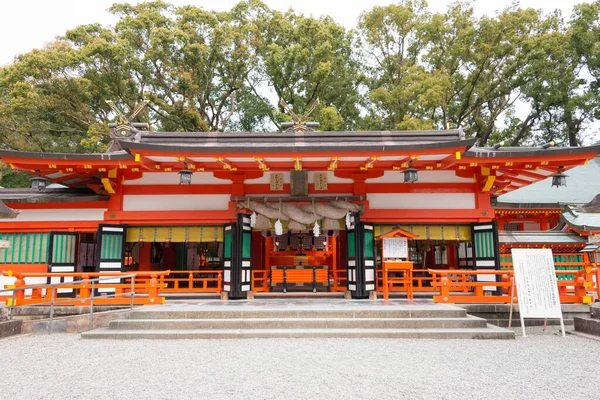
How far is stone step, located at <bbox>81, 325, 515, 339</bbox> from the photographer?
7719mm

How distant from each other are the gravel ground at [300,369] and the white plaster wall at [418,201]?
176 inches

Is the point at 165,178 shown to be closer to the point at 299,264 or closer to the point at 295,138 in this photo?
the point at 295,138

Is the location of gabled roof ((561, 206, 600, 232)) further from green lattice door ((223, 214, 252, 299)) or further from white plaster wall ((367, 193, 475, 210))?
green lattice door ((223, 214, 252, 299))

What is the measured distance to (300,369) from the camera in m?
5.57

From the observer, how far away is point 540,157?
10250mm

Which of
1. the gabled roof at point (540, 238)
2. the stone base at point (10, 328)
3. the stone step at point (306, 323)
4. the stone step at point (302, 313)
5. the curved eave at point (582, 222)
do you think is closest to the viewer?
the stone base at point (10, 328)

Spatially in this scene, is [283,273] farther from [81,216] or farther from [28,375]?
[28,375]

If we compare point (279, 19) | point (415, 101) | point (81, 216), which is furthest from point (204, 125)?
point (81, 216)

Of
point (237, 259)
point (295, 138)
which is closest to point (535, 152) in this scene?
point (295, 138)


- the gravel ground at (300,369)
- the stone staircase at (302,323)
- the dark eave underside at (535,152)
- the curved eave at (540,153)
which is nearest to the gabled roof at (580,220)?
the curved eave at (540,153)

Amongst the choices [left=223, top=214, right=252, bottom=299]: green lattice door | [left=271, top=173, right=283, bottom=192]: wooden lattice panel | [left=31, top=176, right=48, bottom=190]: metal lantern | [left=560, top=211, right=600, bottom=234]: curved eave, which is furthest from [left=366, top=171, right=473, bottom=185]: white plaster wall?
[left=31, top=176, right=48, bottom=190]: metal lantern

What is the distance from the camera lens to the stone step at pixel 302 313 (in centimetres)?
850

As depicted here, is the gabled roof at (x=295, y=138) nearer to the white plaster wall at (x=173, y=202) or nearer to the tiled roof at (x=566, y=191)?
the white plaster wall at (x=173, y=202)

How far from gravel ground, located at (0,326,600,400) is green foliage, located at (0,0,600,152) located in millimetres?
17553
